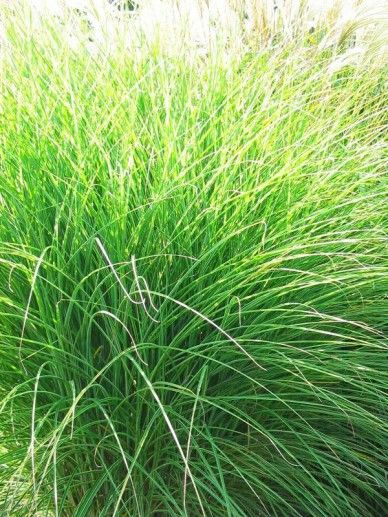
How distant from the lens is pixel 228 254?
2.05m

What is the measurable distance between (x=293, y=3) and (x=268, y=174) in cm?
128

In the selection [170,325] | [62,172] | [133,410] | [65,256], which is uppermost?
[62,172]

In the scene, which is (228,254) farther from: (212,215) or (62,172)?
(62,172)

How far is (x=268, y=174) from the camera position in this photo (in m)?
2.15

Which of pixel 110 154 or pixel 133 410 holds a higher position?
pixel 110 154

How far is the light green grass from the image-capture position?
6.03 feet

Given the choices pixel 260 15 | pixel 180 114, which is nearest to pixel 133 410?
pixel 180 114

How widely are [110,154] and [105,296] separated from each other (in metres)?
0.39

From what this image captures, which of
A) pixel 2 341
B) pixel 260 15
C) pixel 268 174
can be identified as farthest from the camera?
pixel 260 15

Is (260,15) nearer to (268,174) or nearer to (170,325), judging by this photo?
(268,174)

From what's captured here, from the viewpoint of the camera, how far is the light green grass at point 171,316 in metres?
1.84

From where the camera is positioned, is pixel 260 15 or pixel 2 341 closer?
pixel 2 341

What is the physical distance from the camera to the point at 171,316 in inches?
72.9

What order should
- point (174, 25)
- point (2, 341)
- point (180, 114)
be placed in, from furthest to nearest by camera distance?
point (174, 25) < point (180, 114) < point (2, 341)
